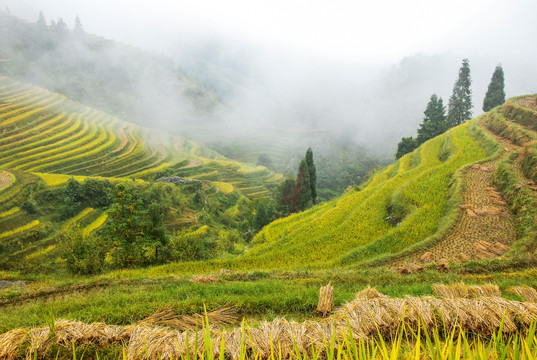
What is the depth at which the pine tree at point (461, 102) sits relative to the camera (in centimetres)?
3712

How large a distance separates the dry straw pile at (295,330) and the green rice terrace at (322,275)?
0.02 meters

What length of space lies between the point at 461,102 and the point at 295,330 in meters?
45.4

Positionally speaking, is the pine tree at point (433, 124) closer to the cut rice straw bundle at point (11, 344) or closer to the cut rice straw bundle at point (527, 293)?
the cut rice straw bundle at point (527, 293)

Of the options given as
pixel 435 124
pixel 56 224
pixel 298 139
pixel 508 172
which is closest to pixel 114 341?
pixel 508 172

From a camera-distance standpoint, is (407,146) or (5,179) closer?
(5,179)

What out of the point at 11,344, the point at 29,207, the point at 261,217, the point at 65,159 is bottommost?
the point at 29,207

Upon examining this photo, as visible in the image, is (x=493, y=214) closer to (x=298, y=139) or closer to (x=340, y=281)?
(x=340, y=281)

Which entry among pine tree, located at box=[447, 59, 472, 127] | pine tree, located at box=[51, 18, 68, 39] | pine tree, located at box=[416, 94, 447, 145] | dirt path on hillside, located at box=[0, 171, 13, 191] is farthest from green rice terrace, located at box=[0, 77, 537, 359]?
pine tree, located at box=[51, 18, 68, 39]

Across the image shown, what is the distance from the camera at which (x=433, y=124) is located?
34.1m

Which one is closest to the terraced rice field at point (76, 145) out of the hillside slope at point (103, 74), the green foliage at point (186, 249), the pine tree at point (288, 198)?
the hillside slope at point (103, 74)

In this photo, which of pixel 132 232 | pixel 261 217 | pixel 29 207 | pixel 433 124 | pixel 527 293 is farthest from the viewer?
pixel 433 124

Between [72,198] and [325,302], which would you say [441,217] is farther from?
[72,198]

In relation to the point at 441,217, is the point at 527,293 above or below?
below

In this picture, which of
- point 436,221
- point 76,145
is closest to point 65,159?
point 76,145
